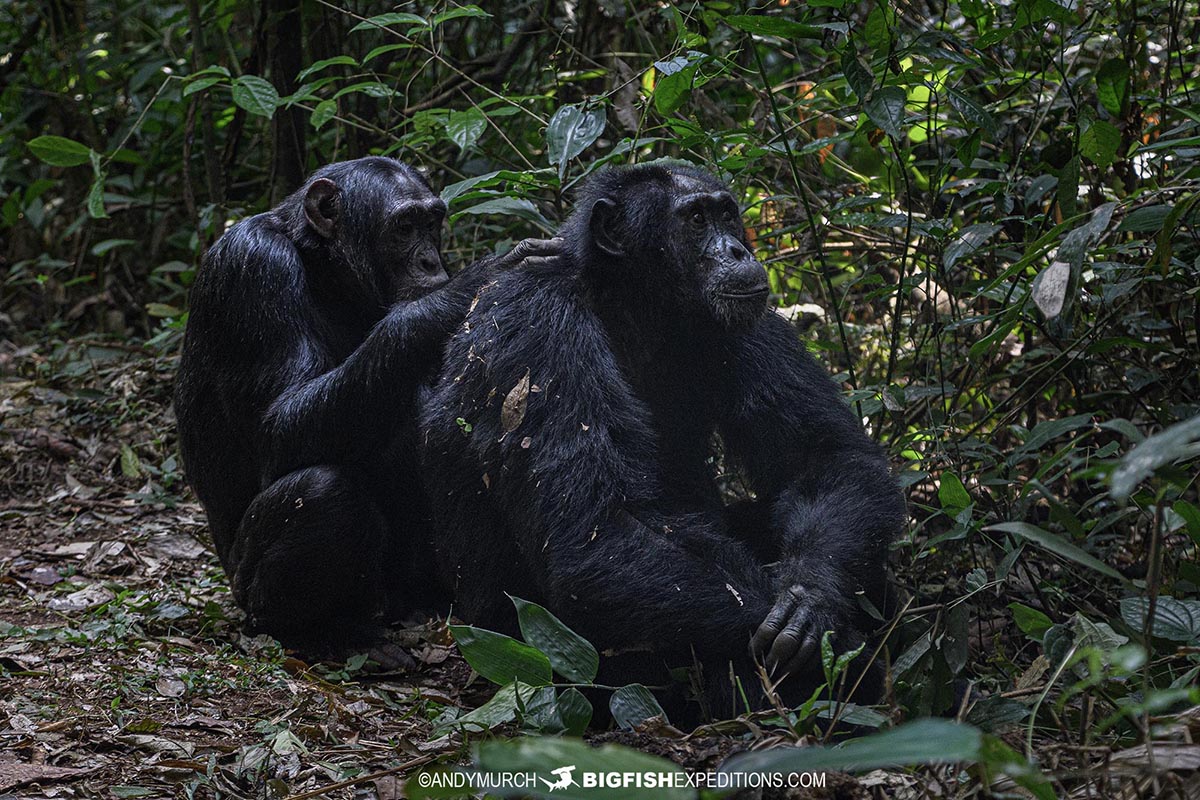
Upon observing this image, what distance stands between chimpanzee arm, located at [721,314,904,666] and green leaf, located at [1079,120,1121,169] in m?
1.37

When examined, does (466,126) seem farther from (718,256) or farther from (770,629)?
(770,629)

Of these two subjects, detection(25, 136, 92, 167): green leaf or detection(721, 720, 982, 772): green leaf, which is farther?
detection(25, 136, 92, 167): green leaf

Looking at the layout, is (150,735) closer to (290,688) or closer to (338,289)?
(290,688)

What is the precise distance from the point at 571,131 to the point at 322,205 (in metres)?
1.43

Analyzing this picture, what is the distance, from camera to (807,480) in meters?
4.55

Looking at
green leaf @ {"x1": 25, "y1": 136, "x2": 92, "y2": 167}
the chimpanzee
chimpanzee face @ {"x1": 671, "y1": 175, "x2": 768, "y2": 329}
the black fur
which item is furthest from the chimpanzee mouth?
green leaf @ {"x1": 25, "y1": 136, "x2": 92, "y2": 167}

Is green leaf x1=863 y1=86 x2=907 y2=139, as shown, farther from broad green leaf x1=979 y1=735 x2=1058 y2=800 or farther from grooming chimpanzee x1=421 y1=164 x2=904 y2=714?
broad green leaf x1=979 y1=735 x2=1058 y2=800

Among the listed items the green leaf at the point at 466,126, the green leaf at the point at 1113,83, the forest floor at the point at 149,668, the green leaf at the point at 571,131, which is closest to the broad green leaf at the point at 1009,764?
the forest floor at the point at 149,668

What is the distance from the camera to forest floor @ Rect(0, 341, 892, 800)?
3590 mm

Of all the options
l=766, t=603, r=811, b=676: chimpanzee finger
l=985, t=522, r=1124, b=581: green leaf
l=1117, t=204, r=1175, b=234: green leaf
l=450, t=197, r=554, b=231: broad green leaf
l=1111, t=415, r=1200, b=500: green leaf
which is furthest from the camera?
l=450, t=197, r=554, b=231: broad green leaf

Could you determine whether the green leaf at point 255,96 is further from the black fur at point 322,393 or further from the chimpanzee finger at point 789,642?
the chimpanzee finger at point 789,642

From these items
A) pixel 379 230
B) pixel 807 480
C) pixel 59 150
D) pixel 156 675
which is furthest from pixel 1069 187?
pixel 59 150

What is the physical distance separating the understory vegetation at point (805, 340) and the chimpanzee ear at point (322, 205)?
555mm

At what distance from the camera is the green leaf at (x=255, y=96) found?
238 inches
